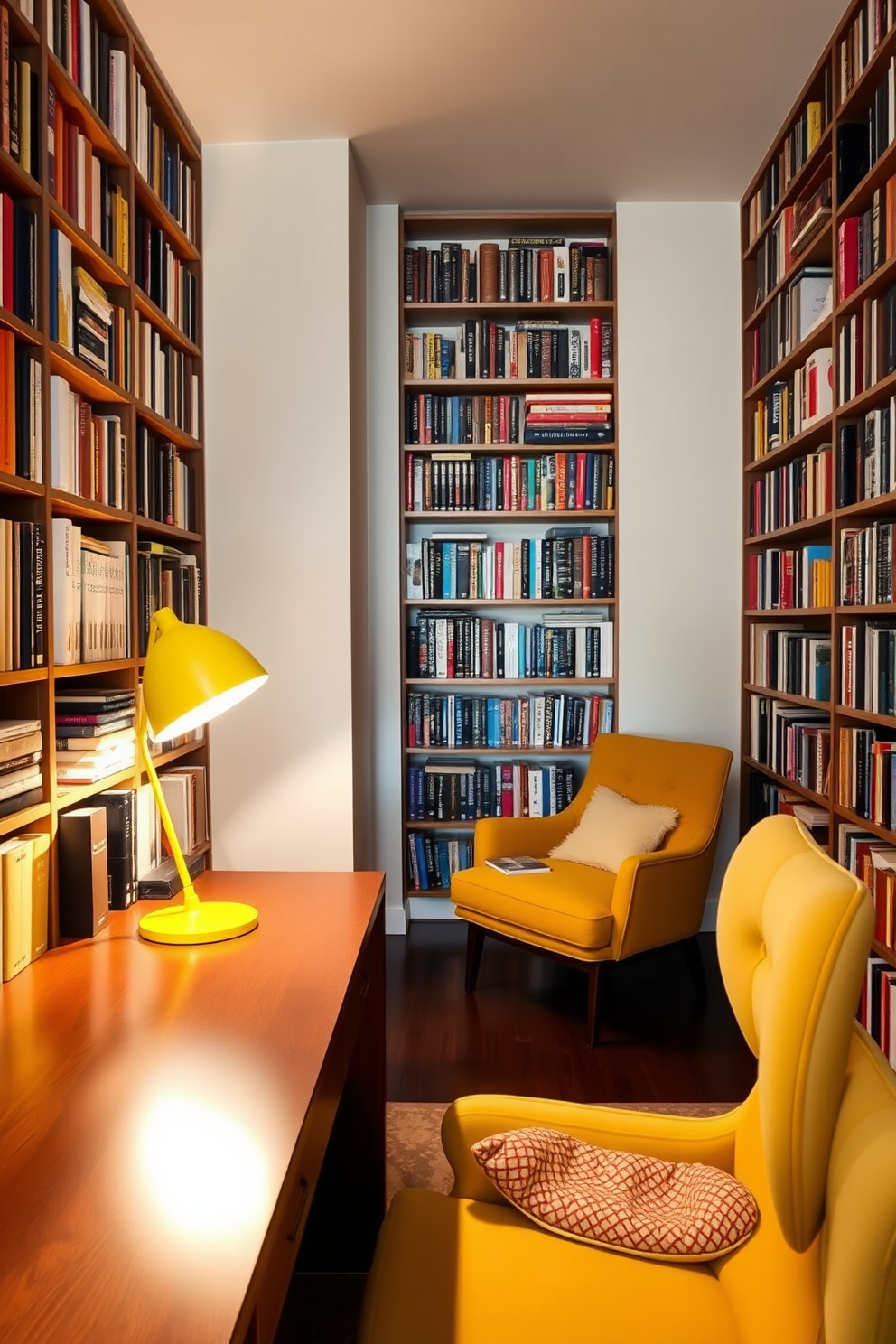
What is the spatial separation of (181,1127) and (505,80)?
302 cm

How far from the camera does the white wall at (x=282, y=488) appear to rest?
329cm

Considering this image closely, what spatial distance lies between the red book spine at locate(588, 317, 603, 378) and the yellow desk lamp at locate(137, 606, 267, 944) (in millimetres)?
2720

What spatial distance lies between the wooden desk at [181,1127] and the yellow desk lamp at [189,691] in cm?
4

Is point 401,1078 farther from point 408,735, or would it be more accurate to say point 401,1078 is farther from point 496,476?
point 496,476

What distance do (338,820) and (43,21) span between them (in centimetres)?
228

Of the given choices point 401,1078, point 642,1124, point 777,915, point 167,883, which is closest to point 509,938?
point 401,1078

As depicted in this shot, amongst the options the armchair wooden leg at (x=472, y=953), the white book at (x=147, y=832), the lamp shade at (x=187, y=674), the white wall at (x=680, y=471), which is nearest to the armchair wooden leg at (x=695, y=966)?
the armchair wooden leg at (x=472, y=953)

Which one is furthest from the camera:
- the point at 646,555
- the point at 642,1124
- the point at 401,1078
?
the point at 646,555

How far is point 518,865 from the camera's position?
3.33 meters

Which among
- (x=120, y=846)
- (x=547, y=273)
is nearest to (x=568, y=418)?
(x=547, y=273)

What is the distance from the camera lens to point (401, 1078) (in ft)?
9.04

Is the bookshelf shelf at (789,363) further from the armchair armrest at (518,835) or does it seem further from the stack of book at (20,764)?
the stack of book at (20,764)

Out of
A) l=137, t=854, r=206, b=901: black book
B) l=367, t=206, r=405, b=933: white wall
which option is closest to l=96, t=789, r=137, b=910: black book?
l=137, t=854, r=206, b=901: black book

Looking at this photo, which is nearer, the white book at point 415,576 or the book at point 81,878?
the book at point 81,878
